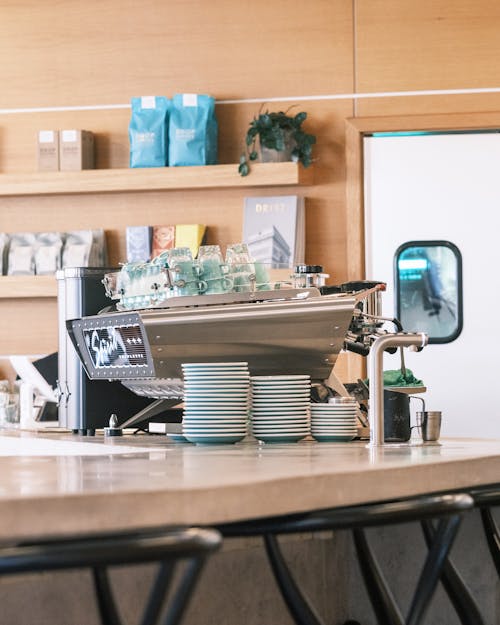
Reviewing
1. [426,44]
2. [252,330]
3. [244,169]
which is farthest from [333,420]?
[426,44]

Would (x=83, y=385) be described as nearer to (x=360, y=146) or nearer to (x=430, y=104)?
(x=360, y=146)

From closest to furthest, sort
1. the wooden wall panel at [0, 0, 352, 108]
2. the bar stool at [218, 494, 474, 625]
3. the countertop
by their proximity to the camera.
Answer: the countertop
the bar stool at [218, 494, 474, 625]
the wooden wall panel at [0, 0, 352, 108]

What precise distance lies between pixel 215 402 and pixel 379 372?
341 mm

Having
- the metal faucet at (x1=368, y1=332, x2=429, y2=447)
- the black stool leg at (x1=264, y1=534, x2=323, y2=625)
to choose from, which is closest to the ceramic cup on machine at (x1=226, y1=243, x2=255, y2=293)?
the metal faucet at (x1=368, y1=332, x2=429, y2=447)

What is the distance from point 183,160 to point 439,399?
1.43 m

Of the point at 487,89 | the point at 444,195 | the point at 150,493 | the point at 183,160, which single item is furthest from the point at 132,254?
the point at 150,493

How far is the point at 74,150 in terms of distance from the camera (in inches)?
191

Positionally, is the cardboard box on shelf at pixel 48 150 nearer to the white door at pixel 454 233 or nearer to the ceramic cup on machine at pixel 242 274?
the white door at pixel 454 233

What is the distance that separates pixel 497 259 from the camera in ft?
15.4

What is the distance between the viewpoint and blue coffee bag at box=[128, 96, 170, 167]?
186 inches

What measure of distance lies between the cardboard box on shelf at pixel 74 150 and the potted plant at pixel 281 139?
0.69 metres

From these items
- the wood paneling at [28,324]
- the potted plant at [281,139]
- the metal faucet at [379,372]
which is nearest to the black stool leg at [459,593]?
the metal faucet at [379,372]

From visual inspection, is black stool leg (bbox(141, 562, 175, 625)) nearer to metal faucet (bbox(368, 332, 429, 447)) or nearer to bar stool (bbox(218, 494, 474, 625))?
bar stool (bbox(218, 494, 474, 625))

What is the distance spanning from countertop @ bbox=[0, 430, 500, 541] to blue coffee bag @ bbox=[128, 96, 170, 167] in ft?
8.50
